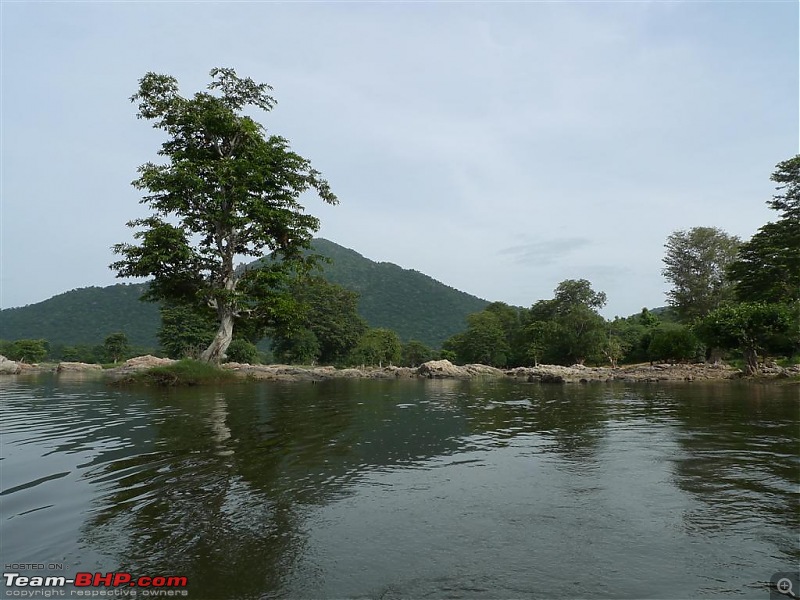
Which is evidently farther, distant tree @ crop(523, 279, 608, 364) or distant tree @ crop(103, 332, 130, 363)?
distant tree @ crop(103, 332, 130, 363)

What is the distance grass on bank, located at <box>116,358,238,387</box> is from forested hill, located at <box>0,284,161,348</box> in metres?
102

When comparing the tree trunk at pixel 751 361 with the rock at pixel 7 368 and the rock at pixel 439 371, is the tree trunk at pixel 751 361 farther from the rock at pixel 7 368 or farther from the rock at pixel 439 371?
the rock at pixel 7 368

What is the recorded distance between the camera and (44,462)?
7441 mm

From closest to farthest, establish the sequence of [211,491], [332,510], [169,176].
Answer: [332,510] → [211,491] → [169,176]

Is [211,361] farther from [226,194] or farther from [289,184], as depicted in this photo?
[289,184]

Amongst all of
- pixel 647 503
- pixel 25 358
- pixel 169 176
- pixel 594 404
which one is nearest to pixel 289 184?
pixel 169 176

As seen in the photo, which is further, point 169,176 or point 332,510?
point 169,176

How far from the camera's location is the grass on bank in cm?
2312

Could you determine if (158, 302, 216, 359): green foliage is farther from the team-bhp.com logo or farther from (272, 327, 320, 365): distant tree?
the team-bhp.com logo

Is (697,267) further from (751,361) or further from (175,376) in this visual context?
(175,376)

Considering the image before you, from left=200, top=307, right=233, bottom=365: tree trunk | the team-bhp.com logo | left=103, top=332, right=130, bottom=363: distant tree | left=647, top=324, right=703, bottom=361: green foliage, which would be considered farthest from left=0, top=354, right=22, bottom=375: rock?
left=647, top=324, right=703, bottom=361: green foliage

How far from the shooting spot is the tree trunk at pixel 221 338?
26.0m

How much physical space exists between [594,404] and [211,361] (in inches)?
762

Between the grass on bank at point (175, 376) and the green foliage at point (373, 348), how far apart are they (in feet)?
170
